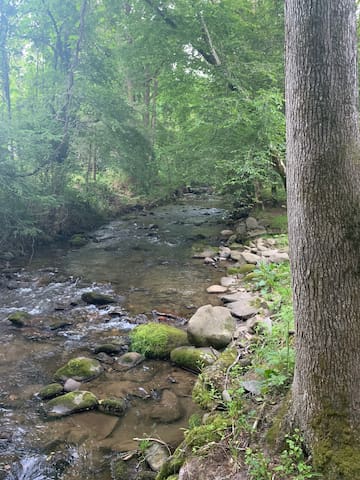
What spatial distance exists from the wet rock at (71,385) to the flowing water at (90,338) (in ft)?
0.43

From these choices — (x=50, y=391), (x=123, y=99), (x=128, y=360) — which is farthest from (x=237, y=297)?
(x=123, y=99)

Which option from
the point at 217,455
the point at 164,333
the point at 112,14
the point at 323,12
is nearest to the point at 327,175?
the point at 323,12

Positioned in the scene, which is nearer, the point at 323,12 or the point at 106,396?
the point at 323,12

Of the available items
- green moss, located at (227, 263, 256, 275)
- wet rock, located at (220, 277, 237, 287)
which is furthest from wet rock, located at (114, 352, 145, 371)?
green moss, located at (227, 263, 256, 275)

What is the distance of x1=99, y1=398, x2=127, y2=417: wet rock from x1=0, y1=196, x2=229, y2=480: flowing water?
0.06 m

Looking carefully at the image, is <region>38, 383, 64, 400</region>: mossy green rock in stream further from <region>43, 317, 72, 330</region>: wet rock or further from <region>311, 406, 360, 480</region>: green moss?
<region>311, 406, 360, 480</region>: green moss

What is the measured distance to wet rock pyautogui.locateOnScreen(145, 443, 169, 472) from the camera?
3.11m

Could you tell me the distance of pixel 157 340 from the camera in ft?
17.3

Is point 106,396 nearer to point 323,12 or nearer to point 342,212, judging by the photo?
point 342,212

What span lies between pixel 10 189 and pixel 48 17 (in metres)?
6.90

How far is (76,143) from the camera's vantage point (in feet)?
41.0

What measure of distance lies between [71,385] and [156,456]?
1.68 m

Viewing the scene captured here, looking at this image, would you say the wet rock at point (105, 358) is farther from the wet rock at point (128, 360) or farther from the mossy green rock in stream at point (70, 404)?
the mossy green rock in stream at point (70, 404)

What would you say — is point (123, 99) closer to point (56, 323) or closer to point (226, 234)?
point (226, 234)
